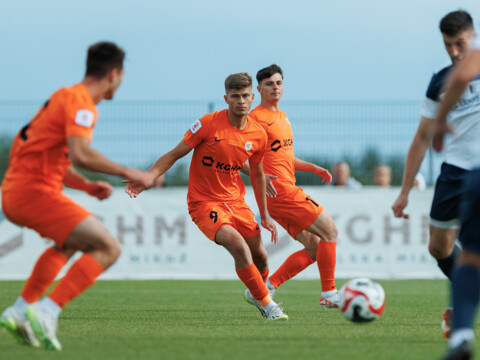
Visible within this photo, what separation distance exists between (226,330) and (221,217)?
151 cm

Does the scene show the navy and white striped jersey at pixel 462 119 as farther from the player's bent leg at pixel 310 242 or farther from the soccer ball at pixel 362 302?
the player's bent leg at pixel 310 242

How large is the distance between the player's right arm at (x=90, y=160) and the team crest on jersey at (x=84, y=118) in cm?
9

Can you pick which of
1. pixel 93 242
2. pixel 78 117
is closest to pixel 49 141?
pixel 78 117

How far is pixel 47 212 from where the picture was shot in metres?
5.20

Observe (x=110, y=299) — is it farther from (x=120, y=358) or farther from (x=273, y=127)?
(x=120, y=358)

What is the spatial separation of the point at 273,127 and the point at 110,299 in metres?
Answer: 3.18

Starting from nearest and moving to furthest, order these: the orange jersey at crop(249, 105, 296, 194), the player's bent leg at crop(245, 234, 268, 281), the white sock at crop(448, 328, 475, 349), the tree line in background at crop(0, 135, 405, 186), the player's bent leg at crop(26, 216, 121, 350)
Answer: the white sock at crop(448, 328, 475, 349) → the player's bent leg at crop(26, 216, 121, 350) → the player's bent leg at crop(245, 234, 268, 281) → the orange jersey at crop(249, 105, 296, 194) → the tree line in background at crop(0, 135, 405, 186)

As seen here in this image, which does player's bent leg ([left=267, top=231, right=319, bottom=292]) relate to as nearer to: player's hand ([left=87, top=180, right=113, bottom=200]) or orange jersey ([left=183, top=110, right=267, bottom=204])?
orange jersey ([left=183, top=110, right=267, bottom=204])

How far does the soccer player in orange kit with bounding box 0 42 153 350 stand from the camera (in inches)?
199

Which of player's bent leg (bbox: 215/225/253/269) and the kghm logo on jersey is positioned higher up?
the kghm logo on jersey

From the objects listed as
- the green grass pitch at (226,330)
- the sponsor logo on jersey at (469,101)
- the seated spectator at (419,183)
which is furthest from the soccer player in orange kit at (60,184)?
the seated spectator at (419,183)

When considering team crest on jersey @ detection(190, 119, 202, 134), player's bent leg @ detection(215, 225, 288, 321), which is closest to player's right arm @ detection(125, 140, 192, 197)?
team crest on jersey @ detection(190, 119, 202, 134)

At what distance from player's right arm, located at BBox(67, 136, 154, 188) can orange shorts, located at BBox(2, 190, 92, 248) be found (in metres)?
0.37

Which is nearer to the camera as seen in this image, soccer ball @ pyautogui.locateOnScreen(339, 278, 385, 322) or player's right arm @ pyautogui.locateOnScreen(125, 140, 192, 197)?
soccer ball @ pyautogui.locateOnScreen(339, 278, 385, 322)
